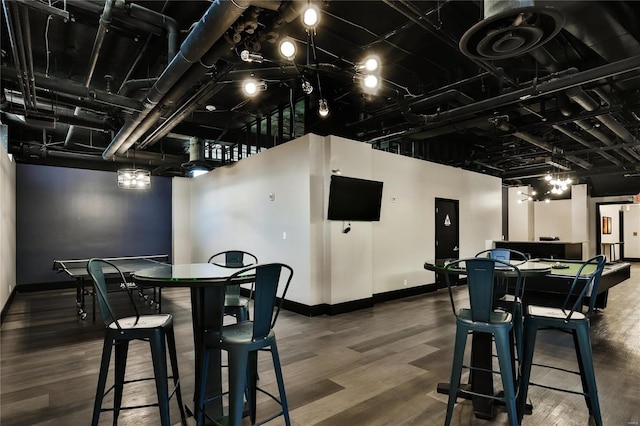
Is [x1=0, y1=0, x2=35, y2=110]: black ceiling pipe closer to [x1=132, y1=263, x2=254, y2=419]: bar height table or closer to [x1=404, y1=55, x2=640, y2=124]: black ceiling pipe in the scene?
[x1=132, y1=263, x2=254, y2=419]: bar height table

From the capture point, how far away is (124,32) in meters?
3.71

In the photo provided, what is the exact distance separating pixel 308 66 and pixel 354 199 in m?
2.90

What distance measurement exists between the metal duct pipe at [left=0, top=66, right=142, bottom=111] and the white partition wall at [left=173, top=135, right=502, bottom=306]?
2405mm

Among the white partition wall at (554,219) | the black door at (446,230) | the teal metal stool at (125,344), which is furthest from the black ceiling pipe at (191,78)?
the white partition wall at (554,219)

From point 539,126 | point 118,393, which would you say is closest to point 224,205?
point 118,393

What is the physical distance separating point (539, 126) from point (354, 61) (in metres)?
3.40

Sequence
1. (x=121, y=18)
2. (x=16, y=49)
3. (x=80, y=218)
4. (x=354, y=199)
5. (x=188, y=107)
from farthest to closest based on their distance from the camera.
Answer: (x=80, y=218), (x=354, y=199), (x=188, y=107), (x=121, y=18), (x=16, y=49)

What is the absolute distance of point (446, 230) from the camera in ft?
25.6

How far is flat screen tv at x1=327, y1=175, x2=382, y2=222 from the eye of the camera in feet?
17.5

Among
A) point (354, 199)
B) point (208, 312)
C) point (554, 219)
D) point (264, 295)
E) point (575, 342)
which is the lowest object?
point (575, 342)

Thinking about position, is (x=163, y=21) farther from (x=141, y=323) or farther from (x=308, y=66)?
(x=141, y=323)

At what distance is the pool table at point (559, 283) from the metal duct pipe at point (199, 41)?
391 cm

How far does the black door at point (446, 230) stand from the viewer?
7.59 m

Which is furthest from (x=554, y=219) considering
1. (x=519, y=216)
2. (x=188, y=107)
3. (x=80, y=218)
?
(x=80, y=218)
